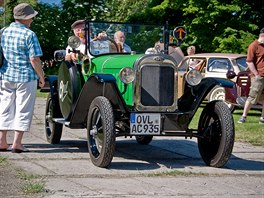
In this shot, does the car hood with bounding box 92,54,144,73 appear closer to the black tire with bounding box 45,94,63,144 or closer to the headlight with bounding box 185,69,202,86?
the headlight with bounding box 185,69,202,86

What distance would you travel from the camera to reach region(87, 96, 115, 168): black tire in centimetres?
855

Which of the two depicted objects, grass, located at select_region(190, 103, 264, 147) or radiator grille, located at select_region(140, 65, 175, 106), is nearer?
→ radiator grille, located at select_region(140, 65, 175, 106)

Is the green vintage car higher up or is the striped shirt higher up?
the striped shirt

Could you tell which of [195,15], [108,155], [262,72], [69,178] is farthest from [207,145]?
[195,15]

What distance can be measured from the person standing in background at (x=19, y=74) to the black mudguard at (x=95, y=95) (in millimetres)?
592

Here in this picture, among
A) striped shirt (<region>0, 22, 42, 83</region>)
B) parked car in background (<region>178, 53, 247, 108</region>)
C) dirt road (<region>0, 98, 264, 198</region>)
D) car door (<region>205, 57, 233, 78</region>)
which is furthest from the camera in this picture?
car door (<region>205, 57, 233, 78</region>)

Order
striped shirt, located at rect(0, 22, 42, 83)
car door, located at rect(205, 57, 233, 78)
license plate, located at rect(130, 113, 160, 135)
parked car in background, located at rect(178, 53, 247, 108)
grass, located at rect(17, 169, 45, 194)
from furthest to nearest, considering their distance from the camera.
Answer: car door, located at rect(205, 57, 233, 78), parked car in background, located at rect(178, 53, 247, 108), striped shirt, located at rect(0, 22, 42, 83), license plate, located at rect(130, 113, 160, 135), grass, located at rect(17, 169, 45, 194)

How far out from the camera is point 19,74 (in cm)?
957

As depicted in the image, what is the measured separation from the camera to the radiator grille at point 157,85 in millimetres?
9156

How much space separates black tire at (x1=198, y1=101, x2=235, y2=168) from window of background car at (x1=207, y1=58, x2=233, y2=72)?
35.0 ft

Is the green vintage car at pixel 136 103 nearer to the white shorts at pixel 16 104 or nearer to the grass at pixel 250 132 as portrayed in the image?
the white shorts at pixel 16 104

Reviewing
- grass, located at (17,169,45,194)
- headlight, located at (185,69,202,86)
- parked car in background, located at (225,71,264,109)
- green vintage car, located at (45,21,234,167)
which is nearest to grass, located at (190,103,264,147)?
parked car in background, located at (225,71,264,109)

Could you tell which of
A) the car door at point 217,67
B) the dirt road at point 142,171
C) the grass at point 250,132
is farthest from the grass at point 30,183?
the car door at point 217,67

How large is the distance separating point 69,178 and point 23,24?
2.70 metres
